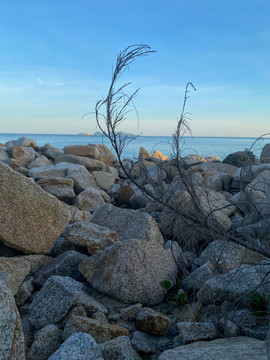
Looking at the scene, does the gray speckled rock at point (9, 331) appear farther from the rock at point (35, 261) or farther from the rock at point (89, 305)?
the rock at point (35, 261)

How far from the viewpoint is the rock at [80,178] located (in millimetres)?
10539

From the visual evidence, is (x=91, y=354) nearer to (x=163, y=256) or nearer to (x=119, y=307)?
(x=119, y=307)

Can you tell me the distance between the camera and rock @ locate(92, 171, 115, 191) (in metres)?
11.8

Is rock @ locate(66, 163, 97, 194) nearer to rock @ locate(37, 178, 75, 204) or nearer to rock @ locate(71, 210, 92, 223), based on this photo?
rock @ locate(37, 178, 75, 204)

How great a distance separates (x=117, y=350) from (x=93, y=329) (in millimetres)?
480

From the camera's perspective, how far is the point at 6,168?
5379mm

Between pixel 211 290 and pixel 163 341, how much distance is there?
70 cm

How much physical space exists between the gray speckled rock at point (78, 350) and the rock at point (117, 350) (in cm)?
13

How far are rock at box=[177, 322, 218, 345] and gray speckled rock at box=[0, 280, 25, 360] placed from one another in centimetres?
149

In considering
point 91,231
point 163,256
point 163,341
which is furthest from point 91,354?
point 91,231

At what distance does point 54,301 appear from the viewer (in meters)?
4.20

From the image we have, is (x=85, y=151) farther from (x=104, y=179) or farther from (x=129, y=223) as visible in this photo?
(x=129, y=223)

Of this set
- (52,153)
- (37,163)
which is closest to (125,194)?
(37,163)

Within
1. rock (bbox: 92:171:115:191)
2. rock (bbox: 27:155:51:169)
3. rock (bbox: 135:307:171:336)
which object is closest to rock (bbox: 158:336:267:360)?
rock (bbox: 135:307:171:336)
